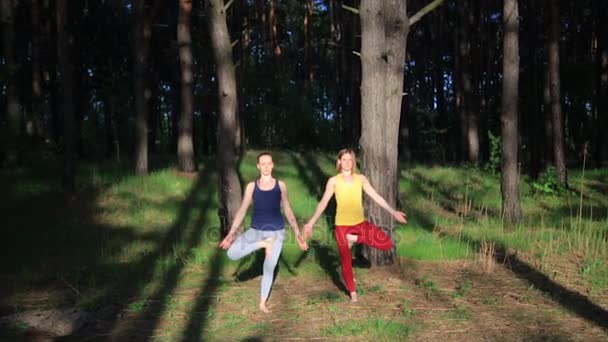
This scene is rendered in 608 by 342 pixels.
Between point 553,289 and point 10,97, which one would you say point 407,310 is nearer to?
point 553,289

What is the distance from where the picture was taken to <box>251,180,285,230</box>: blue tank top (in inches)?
256

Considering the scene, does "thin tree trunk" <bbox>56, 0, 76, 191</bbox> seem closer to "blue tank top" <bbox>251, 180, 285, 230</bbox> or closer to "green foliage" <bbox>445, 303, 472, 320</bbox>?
"blue tank top" <bbox>251, 180, 285, 230</bbox>

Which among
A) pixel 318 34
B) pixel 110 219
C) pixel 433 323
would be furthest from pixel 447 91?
pixel 433 323

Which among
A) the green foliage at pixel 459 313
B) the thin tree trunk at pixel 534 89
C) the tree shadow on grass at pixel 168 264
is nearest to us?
the green foliage at pixel 459 313

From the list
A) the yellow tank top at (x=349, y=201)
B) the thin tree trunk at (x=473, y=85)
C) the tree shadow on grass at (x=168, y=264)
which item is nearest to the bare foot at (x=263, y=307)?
the tree shadow on grass at (x=168, y=264)

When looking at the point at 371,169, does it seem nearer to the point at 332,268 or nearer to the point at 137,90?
the point at 332,268

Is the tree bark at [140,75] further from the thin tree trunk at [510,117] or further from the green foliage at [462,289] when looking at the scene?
the green foliage at [462,289]

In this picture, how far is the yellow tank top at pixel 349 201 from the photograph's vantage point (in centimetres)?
669

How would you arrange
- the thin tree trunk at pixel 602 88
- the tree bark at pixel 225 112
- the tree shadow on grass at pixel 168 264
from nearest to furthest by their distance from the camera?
the tree shadow on grass at pixel 168 264
the tree bark at pixel 225 112
the thin tree trunk at pixel 602 88

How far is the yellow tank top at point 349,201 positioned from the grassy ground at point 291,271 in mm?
1015

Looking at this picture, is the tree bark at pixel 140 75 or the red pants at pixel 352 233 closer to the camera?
the red pants at pixel 352 233

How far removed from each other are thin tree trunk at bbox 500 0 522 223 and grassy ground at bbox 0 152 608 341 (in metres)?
0.56

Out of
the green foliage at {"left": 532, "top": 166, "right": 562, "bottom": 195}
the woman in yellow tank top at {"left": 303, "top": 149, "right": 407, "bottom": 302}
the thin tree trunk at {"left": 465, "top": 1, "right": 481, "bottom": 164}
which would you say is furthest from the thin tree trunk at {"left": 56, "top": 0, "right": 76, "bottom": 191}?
the thin tree trunk at {"left": 465, "top": 1, "right": 481, "bottom": 164}

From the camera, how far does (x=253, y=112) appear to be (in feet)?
90.8
